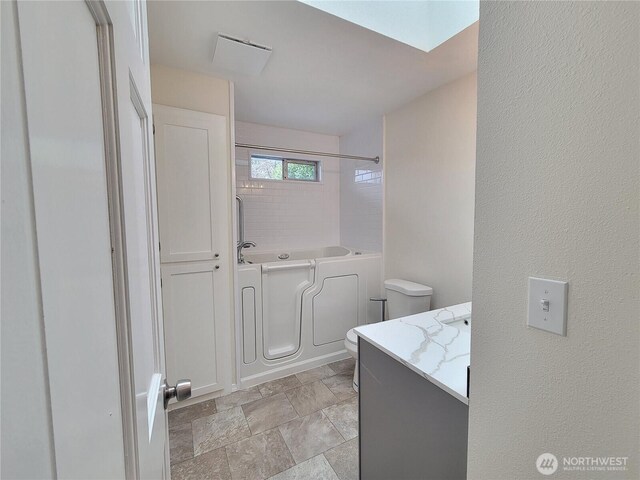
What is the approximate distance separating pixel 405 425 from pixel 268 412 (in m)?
1.24

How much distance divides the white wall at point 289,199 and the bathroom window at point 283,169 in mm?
56

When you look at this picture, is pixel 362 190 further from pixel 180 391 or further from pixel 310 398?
pixel 180 391

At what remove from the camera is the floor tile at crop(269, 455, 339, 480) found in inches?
56.8

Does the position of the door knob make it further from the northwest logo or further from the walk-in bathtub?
the walk-in bathtub

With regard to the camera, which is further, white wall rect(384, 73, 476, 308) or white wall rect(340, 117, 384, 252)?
white wall rect(340, 117, 384, 252)

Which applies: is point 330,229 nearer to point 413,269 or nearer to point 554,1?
point 413,269

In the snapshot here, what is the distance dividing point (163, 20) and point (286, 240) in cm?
225

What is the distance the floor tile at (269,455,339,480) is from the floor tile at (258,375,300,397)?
0.68 m

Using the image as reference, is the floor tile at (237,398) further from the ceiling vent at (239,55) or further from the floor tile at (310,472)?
the ceiling vent at (239,55)

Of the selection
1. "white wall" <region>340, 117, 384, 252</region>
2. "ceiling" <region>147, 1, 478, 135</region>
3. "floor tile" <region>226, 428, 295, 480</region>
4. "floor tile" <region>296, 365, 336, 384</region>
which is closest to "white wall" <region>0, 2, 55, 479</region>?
"ceiling" <region>147, 1, 478, 135</region>

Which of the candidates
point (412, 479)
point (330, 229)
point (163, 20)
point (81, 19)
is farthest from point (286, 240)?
point (81, 19)

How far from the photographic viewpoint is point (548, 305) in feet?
1.85

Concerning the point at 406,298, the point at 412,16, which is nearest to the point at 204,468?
the point at 406,298

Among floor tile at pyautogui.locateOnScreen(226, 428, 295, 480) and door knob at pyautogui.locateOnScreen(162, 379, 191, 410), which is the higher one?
door knob at pyautogui.locateOnScreen(162, 379, 191, 410)
